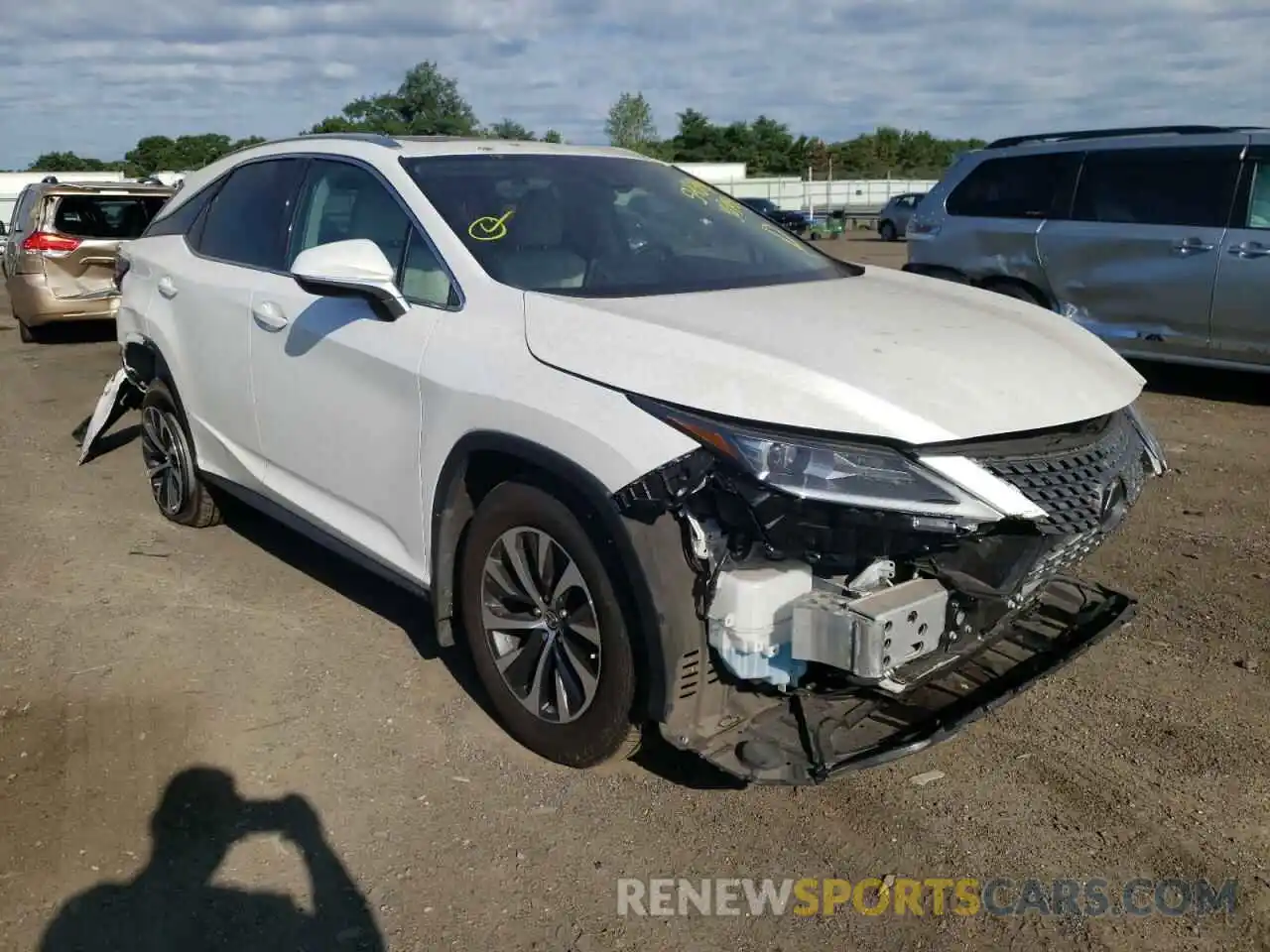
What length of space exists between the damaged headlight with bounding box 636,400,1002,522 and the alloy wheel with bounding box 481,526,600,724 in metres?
0.65

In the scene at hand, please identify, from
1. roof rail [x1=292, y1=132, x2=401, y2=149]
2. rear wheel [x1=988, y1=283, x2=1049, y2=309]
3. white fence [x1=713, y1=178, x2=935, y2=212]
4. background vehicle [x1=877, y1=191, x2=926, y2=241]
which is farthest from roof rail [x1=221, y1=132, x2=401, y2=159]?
white fence [x1=713, y1=178, x2=935, y2=212]

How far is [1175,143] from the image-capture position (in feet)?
27.0

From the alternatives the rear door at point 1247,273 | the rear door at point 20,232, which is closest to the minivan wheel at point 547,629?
the rear door at point 1247,273

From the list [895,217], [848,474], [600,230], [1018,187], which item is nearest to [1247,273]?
[1018,187]

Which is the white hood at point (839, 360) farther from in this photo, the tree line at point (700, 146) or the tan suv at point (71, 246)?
the tree line at point (700, 146)

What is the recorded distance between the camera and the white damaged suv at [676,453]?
9.18ft

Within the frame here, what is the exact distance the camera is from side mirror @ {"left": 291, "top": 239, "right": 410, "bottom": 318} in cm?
356

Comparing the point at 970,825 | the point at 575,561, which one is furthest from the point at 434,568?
the point at 970,825

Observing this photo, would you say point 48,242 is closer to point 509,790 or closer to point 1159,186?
point 1159,186

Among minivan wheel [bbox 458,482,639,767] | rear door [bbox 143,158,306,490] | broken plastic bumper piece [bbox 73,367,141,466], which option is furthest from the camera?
broken plastic bumper piece [bbox 73,367,141,466]

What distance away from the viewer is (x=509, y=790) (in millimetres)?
3412

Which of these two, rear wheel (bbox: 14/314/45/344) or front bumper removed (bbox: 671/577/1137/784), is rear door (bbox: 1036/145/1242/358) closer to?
front bumper removed (bbox: 671/577/1137/784)

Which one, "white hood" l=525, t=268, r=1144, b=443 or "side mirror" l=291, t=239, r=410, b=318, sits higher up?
"side mirror" l=291, t=239, r=410, b=318

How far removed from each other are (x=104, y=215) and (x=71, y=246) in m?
0.59
